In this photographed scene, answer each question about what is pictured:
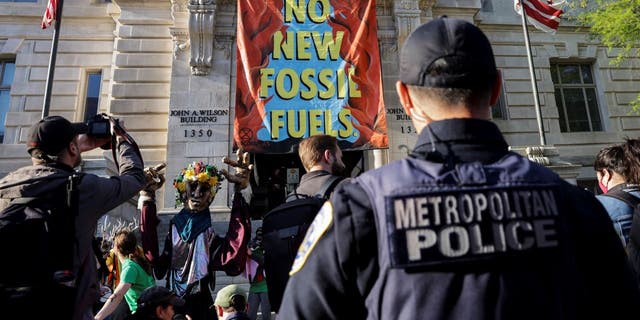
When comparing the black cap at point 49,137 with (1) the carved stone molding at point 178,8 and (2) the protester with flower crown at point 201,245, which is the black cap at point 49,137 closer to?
(2) the protester with flower crown at point 201,245

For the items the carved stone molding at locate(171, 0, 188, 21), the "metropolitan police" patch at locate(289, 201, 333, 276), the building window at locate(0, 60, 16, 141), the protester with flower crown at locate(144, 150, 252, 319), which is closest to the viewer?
the "metropolitan police" patch at locate(289, 201, 333, 276)

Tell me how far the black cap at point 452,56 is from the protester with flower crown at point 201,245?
2.70 metres

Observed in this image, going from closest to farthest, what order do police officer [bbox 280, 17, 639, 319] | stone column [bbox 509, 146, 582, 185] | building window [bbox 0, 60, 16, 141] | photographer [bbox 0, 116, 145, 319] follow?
1. police officer [bbox 280, 17, 639, 319]
2. photographer [bbox 0, 116, 145, 319]
3. stone column [bbox 509, 146, 582, 185]
4. building window [bbox 0, 60, 16, 141]

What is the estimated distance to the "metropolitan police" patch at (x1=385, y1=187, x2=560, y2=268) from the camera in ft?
3.64

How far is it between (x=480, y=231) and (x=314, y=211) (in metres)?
1.76

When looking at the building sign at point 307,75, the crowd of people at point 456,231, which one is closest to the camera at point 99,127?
the crowd of people at point 456,231

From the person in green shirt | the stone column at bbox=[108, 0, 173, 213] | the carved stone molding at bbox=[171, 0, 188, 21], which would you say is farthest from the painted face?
the carved stone molding at bbox=[171, 0, 188, 21]

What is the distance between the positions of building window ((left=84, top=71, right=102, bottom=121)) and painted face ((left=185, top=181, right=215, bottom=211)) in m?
11.6

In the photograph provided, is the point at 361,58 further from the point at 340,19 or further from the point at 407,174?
the point at 407,174

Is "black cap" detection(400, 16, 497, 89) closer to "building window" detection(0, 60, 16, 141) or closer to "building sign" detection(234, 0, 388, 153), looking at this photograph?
"building sign" detection(234, 0, 388, 153)

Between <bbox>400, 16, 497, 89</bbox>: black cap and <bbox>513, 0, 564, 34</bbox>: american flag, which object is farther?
<bbox>513, 0, 564, 34</bbox>: american flag

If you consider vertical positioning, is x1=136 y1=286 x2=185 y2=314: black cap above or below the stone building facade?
below

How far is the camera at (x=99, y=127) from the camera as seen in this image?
109 inches

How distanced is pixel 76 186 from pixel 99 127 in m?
0.62
